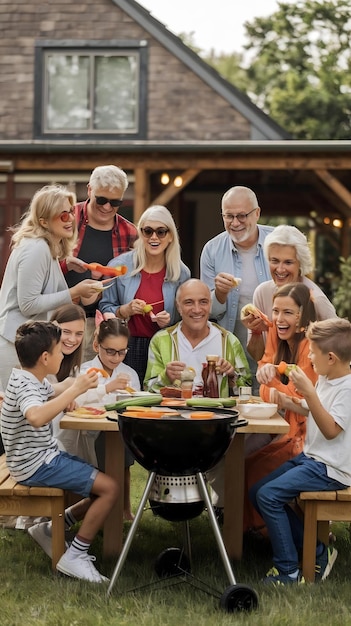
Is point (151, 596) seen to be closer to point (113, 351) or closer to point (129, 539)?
point (129, 539)

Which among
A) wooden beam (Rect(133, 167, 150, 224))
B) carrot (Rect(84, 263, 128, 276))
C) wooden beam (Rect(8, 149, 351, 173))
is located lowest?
carrot (Rect(84, 263, 128, 276))

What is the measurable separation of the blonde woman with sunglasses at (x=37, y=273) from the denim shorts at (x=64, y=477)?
0.95 meters

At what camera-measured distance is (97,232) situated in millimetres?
5918

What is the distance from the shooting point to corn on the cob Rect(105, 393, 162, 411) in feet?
14.1

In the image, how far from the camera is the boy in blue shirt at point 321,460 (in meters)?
4.39

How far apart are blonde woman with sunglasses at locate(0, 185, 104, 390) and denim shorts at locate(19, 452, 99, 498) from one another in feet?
3.10

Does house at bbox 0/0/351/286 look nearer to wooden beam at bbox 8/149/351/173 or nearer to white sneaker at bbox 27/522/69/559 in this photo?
wooden beam at bbox 8/149/351/173

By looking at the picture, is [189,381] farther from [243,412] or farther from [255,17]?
[255,17]

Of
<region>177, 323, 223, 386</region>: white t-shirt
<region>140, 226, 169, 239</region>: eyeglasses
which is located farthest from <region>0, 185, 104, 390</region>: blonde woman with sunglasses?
<region>177, 323, 223, 386</region>: white t-shirt

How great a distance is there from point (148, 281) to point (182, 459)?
1.76 meters

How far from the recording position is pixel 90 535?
14.4ft

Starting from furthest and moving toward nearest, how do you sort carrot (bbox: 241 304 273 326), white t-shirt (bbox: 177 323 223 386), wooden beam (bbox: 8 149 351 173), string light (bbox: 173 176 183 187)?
string light (bbox: 173 176 183 187), wooden beam (bbox: 8 149 351 173), white t-shirt (bbox: 177 323 223 386), carrot (bbox: 241 304 273 326)

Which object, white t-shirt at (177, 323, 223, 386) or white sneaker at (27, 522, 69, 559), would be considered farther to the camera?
white t-shirt at (177, 323, 223, 386)

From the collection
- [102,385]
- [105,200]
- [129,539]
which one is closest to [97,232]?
[105,200]
